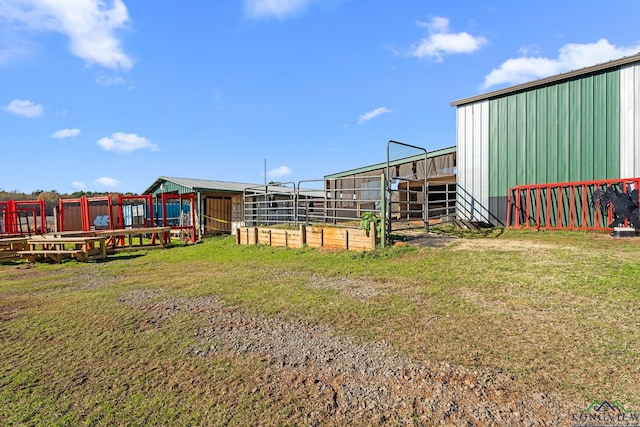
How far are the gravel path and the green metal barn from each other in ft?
32.3

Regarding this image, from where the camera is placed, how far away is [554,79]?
10.3 metres

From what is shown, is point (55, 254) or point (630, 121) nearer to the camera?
point (630, 121)

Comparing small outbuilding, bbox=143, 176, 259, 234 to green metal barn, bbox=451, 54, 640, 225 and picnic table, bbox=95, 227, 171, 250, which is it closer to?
picnic table, bbox=95, 227, 171, 250

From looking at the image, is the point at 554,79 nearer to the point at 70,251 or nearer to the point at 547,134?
the point at 547,134

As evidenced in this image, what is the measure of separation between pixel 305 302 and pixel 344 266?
7.92 feet

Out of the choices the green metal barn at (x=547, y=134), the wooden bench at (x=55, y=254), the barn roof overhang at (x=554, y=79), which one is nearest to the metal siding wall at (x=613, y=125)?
the green metal barn at (x=547, y=134)

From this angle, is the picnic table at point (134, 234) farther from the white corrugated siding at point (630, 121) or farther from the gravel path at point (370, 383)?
the white corrugated siding at point (630, 121)

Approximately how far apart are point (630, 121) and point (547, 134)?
1901mm

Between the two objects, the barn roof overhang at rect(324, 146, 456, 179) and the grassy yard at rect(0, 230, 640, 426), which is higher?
the barn roof overhang at rect(324, 146, 456, 179)

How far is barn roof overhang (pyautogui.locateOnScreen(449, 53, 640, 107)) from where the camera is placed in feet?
30.0

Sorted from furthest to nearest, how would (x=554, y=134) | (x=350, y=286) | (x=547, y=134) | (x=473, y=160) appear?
(x=473, y=160), (x=547, y=134), (x=554, y=134), (x=350, y=286)

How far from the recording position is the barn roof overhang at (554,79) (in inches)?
360

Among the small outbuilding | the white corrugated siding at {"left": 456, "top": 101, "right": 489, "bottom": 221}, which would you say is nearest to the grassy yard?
the white corrugated siding at {"left": 456, "top": 101, "right": 489, "bottom": 221}

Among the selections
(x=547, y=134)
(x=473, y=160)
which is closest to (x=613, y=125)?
(x=547, y=134)
